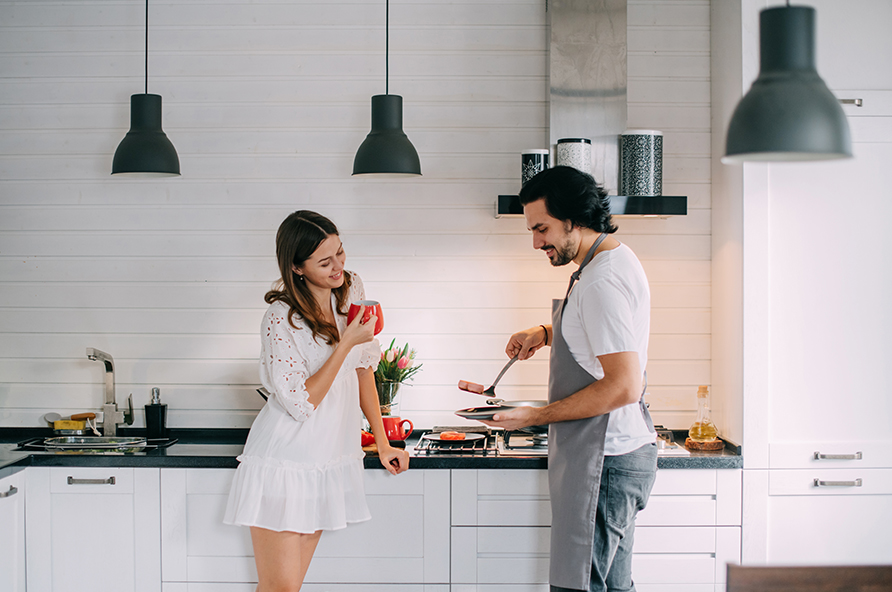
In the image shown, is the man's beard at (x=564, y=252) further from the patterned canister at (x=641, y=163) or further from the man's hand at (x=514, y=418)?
the patterned canister at (x=641, y=163)

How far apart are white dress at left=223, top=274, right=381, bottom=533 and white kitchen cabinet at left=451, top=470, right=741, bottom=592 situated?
1.46 ft

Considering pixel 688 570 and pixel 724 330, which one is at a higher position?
pixel 724 330

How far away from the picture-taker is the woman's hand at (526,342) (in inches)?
101

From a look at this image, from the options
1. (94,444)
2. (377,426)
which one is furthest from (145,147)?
(377,426)

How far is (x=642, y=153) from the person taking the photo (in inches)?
104

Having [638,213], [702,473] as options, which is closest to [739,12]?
[638,213]

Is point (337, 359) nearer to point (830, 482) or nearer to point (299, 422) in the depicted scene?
point (299, 422)

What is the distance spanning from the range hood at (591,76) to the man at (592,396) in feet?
2.29

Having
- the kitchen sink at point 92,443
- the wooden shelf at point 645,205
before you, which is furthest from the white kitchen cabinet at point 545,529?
the kitchen sink at point 92,443

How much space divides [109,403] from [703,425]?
2439mm

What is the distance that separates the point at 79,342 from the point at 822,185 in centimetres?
310

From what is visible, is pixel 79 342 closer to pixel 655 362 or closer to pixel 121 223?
pixel 121 223

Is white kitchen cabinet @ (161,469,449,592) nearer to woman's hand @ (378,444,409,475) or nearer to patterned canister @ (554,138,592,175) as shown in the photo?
woman's hand @ (378,444,409,475)

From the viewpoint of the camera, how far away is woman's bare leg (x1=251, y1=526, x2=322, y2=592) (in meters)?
2.19
